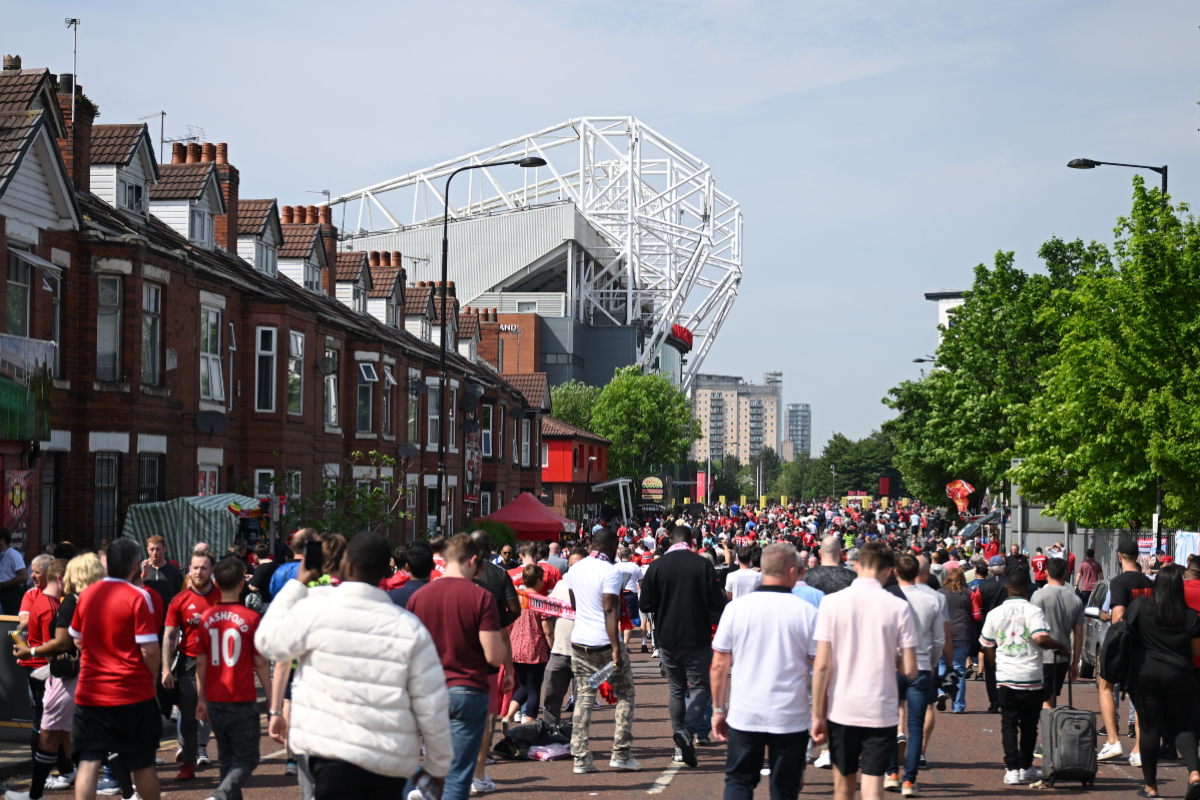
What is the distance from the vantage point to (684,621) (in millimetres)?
10242

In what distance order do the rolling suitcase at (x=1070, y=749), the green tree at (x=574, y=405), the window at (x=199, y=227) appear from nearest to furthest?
1. the rolling suitcase at (x=1070, y=749)
2. the window at (x=199, y=227)
3. the green tree at (x=574, y=405)

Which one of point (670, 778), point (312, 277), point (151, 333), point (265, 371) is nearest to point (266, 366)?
point (265, 371)

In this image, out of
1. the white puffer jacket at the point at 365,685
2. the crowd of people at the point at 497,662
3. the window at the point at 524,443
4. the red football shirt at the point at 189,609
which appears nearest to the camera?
the white puffer jacket at the point at 365,685

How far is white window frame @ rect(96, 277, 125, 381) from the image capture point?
1956 cm

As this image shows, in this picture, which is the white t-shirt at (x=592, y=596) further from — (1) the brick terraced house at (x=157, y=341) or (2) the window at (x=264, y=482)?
(2) the window at (x=264, y=482)

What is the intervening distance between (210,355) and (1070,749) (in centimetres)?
1786

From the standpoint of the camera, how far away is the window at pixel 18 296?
1733 centimetres

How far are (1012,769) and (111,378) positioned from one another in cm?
1510

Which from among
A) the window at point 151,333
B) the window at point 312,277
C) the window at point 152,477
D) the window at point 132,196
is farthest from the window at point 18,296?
the window at point 312,277

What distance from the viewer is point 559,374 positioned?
94.6m

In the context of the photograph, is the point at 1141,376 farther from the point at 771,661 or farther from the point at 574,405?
the point at 574,405

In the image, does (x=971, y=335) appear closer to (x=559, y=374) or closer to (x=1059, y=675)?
(x=1059, y=675)

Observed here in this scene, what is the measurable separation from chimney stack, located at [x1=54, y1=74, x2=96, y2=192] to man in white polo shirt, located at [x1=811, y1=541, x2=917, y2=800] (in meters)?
17.5

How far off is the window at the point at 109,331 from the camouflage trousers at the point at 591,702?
39.4 ft
